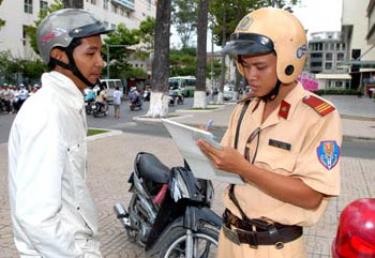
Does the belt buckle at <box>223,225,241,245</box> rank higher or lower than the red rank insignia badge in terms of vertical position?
→ lower

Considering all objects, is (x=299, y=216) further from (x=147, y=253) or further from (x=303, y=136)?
(x=147, y=253)

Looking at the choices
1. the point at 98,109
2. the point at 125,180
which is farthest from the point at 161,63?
the point at 125,180

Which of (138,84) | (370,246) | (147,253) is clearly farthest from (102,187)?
(138,84)

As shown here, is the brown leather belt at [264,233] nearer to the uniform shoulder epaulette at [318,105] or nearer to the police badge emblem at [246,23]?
the uniform shoulder epaulette at [318,105]

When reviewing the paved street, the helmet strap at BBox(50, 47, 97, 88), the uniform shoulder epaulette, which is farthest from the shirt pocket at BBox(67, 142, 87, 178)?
the paved street

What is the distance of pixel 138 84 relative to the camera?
55.5 meters

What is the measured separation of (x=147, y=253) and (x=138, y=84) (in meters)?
52.2

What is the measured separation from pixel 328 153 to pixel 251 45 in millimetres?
490

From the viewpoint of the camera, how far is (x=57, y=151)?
180 cm

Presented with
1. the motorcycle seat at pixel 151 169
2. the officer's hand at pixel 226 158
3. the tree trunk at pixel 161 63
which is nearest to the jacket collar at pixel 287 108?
the officer's hand at pixel 226 158

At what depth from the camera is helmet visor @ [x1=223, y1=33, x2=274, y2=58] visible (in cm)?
192

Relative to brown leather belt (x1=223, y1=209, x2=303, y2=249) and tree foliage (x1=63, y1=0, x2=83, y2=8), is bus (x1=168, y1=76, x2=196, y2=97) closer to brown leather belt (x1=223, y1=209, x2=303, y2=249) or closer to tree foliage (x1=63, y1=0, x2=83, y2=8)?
tree foliage (x1=63, y1=0, x2=83, y2=8)

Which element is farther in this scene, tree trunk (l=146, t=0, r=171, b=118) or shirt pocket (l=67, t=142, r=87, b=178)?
tree trunk (l=146, t=0, r=171, b=118)

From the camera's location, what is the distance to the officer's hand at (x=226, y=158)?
1821 millimetres
